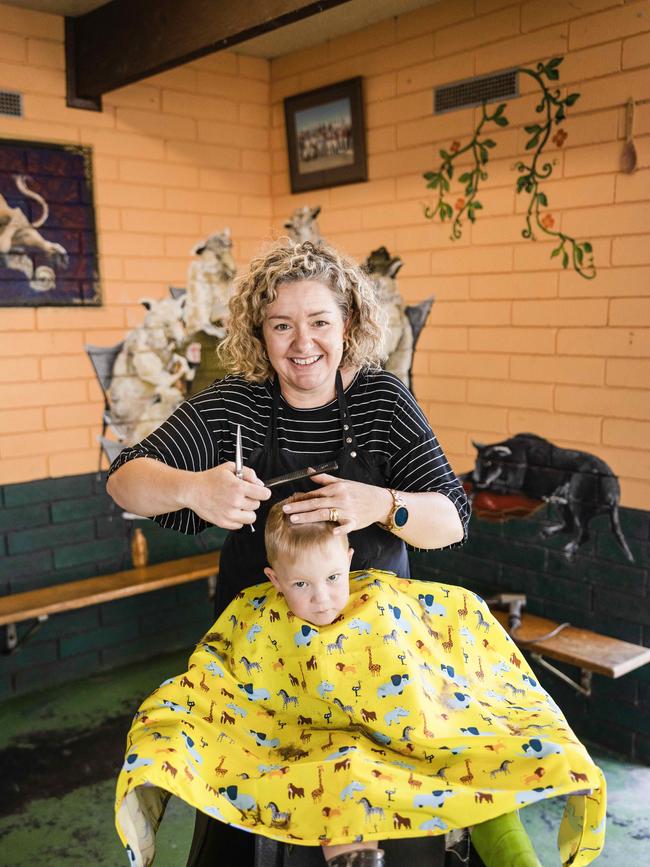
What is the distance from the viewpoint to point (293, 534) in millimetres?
1906

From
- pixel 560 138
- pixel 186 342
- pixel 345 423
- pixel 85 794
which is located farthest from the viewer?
pixel 186 342

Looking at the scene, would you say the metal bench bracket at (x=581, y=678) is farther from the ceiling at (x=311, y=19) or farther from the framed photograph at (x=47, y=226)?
the ceiling at (x=311, y=19)

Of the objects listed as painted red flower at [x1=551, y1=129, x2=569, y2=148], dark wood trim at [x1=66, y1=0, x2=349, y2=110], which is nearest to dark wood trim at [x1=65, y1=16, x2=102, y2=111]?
dark wood trim at [x1=66, y1=0, x2=349, y2=110]

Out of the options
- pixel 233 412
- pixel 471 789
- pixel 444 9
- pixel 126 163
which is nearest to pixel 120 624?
pixel 126 163

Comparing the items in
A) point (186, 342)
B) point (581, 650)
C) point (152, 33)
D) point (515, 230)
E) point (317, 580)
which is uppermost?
point (152, 33)

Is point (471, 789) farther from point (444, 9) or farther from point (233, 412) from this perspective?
point (444, 9)

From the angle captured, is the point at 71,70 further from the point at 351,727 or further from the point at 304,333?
the point at 351,727

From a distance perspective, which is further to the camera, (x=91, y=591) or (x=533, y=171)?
(x=91, y=591)

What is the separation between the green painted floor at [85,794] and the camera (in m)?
2.94

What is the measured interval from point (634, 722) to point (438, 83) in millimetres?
2951

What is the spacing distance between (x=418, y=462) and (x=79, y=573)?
2.73 m

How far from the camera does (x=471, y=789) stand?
1657 mm

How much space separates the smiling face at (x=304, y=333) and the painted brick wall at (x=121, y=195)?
2.33 m

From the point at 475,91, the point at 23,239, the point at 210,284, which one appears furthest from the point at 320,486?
the point at 210,284
